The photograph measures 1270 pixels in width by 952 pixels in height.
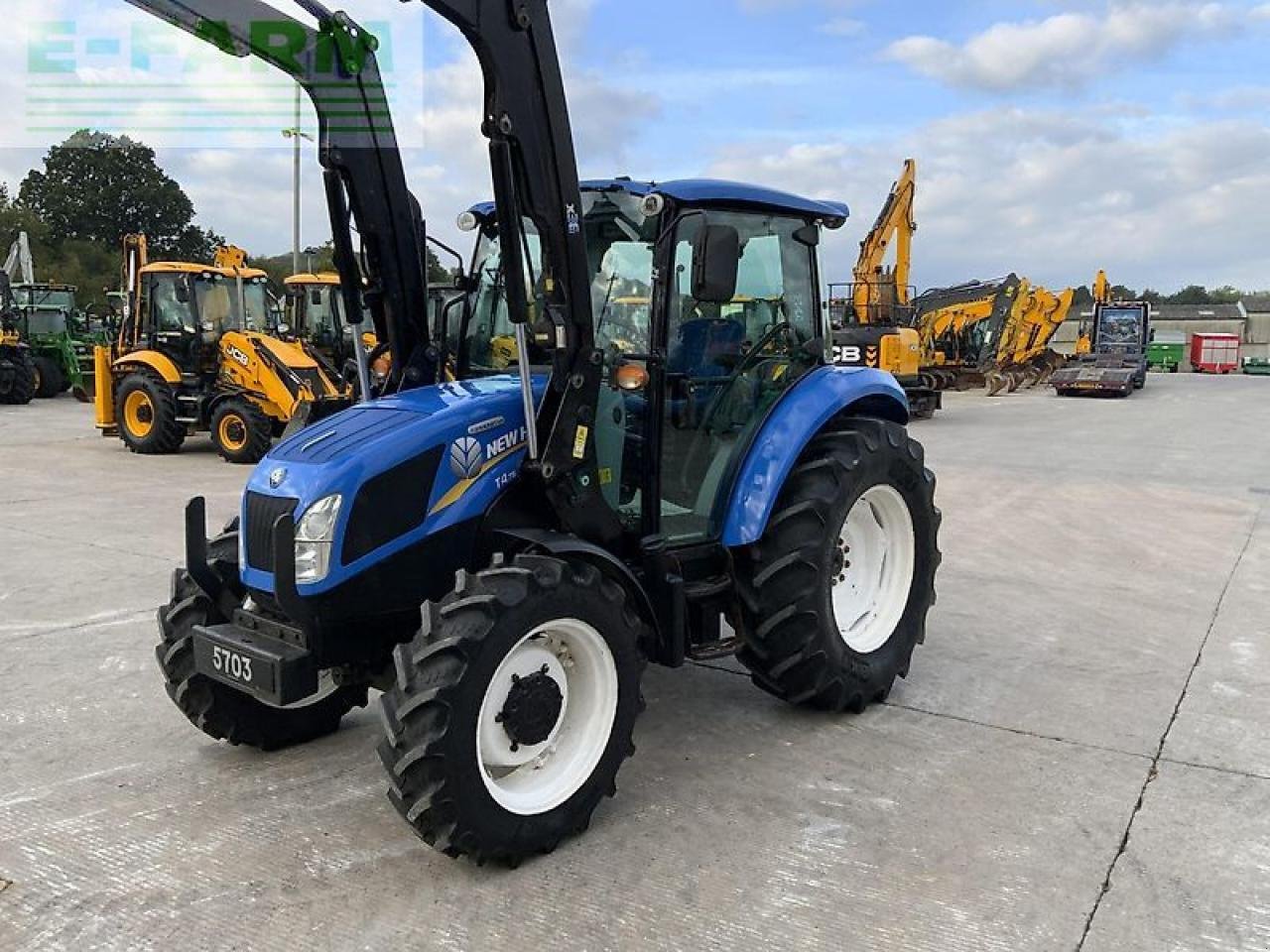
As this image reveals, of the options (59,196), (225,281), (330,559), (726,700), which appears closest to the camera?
(330,559)

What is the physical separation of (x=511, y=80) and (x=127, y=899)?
2.70 m

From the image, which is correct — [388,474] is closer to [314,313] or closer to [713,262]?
[713,262]

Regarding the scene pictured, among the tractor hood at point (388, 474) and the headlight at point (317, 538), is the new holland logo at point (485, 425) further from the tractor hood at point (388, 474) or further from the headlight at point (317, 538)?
the headlight at point (317, 538)

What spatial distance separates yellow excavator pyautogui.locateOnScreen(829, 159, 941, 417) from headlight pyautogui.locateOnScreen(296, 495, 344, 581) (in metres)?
Answer: 14.0

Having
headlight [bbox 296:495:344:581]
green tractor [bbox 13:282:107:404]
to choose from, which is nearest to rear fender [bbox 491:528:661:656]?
headlight [bbox 296:495:344:581]

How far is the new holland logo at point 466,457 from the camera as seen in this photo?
3.41m

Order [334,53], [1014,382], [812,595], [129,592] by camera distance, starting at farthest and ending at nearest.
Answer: [1014,382] < [129,592] < [812,595] < [334,53]

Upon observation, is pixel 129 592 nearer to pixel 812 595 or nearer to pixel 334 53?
pixel 334 53

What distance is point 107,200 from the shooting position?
57125 millimetres

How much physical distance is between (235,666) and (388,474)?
804 mm

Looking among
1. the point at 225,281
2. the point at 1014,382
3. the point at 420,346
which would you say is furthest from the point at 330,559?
the point at 1014,382

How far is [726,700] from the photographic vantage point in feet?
14.9

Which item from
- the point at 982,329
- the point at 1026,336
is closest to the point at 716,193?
the point at 982,329

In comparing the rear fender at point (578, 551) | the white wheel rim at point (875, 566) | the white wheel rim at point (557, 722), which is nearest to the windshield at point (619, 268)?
the rear fender at point (578, 551)
